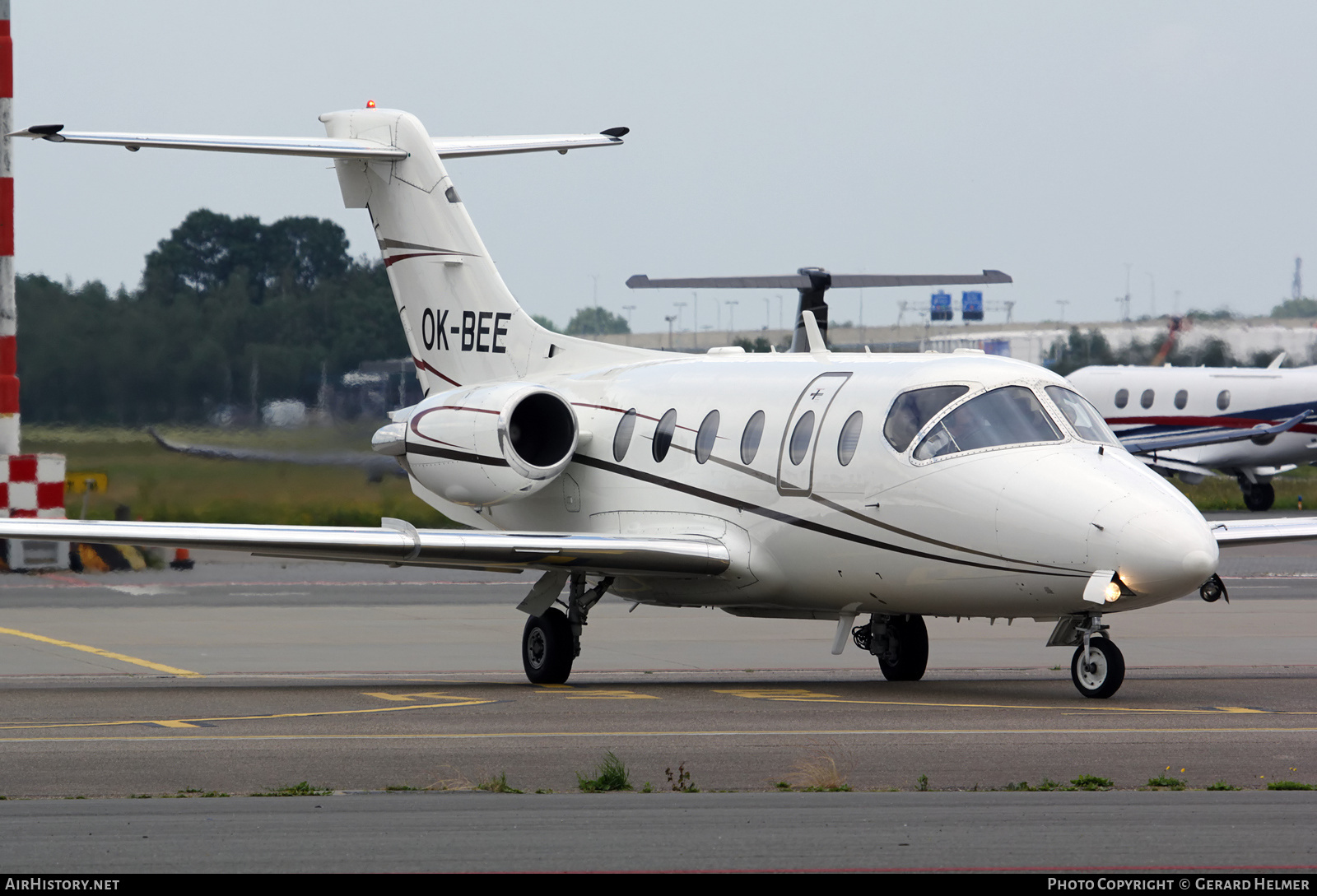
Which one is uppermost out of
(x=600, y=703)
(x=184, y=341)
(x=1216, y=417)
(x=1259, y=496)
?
(x=184, y=341)

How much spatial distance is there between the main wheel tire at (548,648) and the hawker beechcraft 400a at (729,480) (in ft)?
0.07

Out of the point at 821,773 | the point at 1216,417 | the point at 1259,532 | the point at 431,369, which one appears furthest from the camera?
the point at 1216,417

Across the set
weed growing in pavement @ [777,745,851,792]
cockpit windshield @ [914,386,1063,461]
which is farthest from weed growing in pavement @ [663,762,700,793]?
cockpit windshield @ [914,386,1063,461]

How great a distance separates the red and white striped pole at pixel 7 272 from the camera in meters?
26.6

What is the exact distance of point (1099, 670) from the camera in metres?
13.7

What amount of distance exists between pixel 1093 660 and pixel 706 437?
165 inches

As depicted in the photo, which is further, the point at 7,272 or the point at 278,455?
the point at 7,272

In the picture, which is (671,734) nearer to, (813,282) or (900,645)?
(900,645)

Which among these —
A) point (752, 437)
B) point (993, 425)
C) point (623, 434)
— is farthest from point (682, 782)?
point (623, 434)

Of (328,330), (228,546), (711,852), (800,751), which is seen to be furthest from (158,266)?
(711,852)

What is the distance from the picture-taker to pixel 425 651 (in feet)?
62.7

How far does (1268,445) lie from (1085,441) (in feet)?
106
